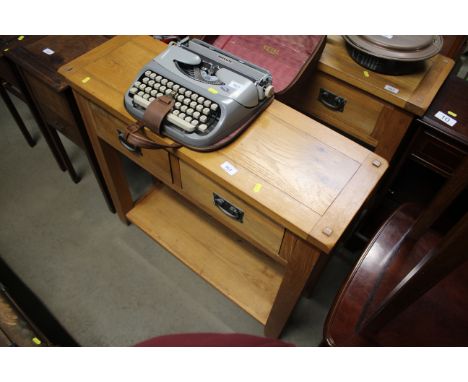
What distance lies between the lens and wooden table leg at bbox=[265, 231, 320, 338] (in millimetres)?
857

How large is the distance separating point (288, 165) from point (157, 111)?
1.14 ft

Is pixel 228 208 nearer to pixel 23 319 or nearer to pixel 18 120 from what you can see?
pixel 23 319

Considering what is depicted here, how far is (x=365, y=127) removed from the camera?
1.28 metres

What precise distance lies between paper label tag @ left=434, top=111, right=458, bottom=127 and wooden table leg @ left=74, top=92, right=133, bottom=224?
1067mm

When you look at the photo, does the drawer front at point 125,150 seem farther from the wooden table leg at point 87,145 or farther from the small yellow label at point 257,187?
the small yellow label at point 257,187

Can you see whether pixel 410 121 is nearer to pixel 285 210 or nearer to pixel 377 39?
pixel 377 39

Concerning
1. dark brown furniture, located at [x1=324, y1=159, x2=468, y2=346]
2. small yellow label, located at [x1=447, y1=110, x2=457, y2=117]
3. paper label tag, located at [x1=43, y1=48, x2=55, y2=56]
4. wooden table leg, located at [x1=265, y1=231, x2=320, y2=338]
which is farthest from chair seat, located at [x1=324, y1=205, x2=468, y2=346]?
paper label tag, located at [x1=43, y1=48, x2=55, y2=56]

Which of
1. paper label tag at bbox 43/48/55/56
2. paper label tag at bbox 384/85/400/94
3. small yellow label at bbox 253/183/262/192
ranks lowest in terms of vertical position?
paper label tag at bbox 43/48/55/56

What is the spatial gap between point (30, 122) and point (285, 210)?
181cm

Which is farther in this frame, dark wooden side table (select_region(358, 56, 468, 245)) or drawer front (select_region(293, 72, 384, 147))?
drawer front (select_region(293, 72, 384, 147))

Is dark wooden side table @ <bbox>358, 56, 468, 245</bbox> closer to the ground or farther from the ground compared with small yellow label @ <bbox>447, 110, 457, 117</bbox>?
closer to the ground

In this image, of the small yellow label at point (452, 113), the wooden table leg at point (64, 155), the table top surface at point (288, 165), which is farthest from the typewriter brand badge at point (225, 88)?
the wooden table leg at point (64, 155)

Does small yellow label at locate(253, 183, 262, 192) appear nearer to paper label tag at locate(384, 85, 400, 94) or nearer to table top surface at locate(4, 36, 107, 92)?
paper label tag at locate(384, 85, 400, 94)

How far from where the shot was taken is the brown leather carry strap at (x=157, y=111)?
2.95 feet
